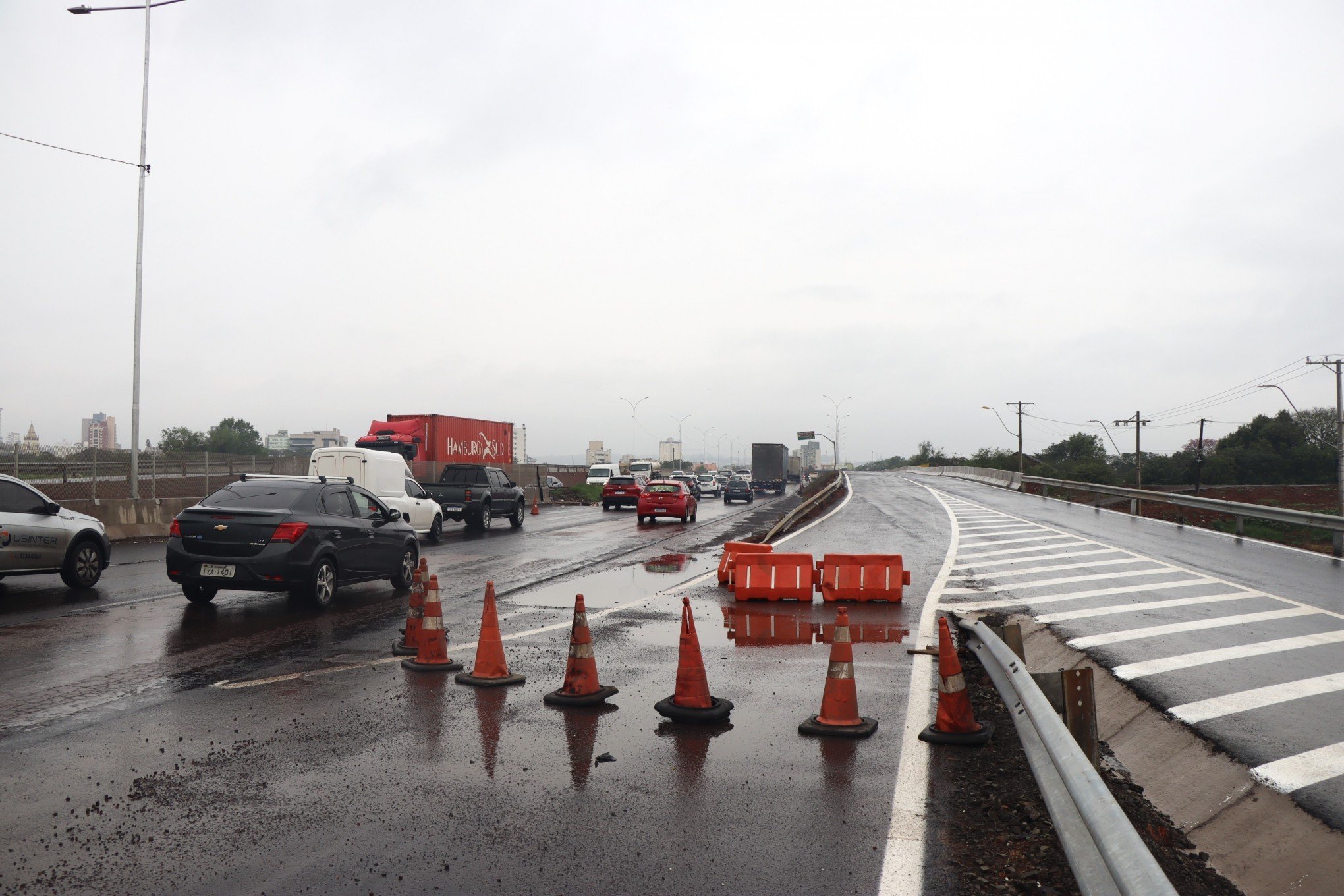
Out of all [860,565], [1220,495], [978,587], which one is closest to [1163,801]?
[860,565]

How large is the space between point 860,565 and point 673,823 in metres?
8.57

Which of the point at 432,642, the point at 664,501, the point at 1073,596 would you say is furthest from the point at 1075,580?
the point at 664,501

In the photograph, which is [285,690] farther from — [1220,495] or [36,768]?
[1220,495]

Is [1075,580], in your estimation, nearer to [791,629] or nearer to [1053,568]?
[1053,568]

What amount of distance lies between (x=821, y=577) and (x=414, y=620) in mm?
5984

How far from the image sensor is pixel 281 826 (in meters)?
4.50

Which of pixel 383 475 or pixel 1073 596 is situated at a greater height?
pixel 383 475

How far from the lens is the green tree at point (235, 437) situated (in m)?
108

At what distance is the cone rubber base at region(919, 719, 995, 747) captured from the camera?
6066 millimetres

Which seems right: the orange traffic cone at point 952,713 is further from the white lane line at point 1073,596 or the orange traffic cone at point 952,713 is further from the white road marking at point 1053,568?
the white road marking at point 1053,568

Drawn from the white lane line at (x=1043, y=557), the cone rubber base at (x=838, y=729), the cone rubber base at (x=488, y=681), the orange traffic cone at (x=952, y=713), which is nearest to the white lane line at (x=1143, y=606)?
the white lane line at (x=1043, y=557)

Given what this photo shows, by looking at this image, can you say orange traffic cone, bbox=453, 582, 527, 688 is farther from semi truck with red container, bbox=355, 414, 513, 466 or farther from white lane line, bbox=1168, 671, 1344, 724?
semi truck with red container, bbox=355, 414, 513, 466

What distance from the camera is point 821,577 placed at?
13.0 m

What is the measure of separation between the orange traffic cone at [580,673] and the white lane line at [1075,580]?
25.7 feet
